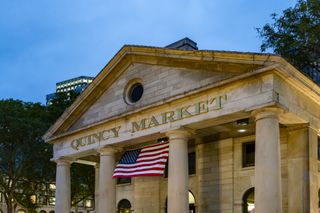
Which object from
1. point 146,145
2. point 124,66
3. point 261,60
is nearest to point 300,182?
point 261,60

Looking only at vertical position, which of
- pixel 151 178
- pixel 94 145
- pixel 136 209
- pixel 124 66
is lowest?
pixel 136 209

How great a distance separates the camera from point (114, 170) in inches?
944

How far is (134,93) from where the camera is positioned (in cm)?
2395

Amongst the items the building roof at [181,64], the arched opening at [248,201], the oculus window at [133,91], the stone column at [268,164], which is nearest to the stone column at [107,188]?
the oculus window at [133,91]

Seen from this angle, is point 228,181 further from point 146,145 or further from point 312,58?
point 312,58

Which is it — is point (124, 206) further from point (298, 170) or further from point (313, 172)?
point (313, 172)

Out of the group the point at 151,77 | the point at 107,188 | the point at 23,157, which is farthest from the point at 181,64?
the point at 23,157

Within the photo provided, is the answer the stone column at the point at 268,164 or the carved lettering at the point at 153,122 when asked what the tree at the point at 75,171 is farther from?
the stone column at the point at 268,164

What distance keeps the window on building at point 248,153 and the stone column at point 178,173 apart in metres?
3.65

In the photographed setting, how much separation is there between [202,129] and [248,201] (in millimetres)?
3813

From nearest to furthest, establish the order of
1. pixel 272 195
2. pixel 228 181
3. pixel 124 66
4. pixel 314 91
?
pixel 272 195
pixel 314 91
pixel 228 181
pixel 124 66

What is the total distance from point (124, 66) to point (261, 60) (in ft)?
28.2

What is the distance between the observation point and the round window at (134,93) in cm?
2351

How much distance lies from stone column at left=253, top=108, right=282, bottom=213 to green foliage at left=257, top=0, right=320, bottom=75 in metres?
10.2
